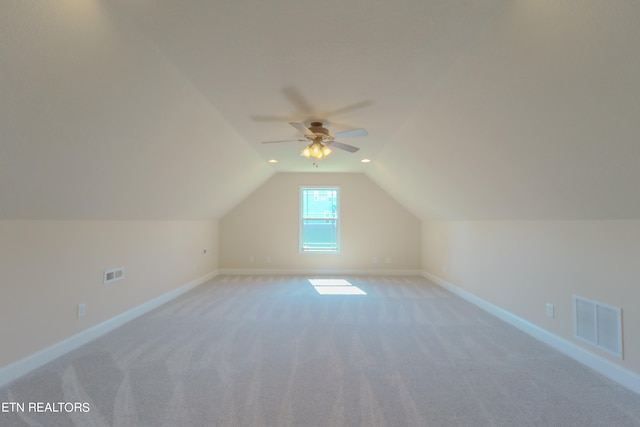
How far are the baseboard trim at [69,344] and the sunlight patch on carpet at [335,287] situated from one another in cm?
272

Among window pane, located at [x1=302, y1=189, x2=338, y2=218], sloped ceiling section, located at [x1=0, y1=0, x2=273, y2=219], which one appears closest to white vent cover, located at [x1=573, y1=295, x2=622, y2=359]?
sloped ceiling section, located at [x1=0, y1=0, x2=273, y2=219]

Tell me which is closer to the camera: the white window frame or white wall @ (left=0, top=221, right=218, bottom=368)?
white wall @ (left=0, top=221, right=218, bottom=368)

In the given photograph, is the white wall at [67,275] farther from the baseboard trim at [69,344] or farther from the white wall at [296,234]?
the white wall at [296,234]

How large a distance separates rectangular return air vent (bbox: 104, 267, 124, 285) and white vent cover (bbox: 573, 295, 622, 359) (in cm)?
514

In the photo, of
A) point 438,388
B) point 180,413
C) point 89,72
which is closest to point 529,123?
point 438,388

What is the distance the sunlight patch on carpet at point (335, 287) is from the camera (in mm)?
5371

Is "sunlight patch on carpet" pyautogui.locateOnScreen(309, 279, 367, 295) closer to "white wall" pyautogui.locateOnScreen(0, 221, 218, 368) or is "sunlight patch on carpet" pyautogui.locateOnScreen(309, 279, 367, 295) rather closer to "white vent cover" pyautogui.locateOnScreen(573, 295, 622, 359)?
"white wall" pyautogui.locateOnScreen(0, 221, 218, 368)

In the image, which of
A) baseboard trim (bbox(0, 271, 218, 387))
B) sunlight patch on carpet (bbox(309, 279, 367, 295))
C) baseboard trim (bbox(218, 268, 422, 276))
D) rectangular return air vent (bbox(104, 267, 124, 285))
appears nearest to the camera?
baseboard trim (bbox(0, 271, 218, 387))

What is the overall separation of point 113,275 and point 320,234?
4.44m

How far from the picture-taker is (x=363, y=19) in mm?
1677

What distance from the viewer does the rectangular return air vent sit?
3.41 m

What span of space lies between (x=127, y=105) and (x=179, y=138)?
32.5 inches

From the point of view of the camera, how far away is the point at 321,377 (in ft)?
8.00

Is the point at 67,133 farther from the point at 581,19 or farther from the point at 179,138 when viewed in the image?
the point at 581,19
